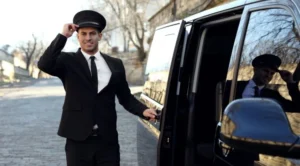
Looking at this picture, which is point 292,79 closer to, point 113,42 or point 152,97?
point 152,97

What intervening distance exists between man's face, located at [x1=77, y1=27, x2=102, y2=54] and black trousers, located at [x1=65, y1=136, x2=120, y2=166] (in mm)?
692

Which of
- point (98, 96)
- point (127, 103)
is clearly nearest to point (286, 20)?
point (98, 96)

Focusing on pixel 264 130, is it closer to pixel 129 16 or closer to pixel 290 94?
pixel 290 94

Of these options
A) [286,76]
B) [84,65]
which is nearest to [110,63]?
[84,65]

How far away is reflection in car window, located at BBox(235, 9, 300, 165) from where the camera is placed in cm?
190

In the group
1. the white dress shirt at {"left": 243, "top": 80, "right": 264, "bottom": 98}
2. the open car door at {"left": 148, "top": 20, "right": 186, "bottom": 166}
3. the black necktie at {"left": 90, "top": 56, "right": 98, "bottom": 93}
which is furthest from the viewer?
the black necktie at {"left": 90, "top": 56, "right": 98, "bottom": 93}

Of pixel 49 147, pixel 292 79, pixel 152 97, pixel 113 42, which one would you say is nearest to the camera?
pixel 292 79

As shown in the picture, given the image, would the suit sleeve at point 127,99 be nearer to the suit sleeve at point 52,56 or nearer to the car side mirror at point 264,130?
the suit sleeve at point 52,56

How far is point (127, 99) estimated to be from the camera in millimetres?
3773

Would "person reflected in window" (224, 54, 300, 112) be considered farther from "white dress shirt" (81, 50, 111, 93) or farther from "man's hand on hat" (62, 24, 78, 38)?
"man's hand on hat" (62, 24, 78, 38)

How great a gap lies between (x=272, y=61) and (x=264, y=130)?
2.11 feet

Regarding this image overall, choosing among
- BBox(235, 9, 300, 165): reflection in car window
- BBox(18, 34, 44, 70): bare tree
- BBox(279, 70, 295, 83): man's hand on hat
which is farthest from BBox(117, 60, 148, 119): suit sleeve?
BBox(18, 34, 44, 70): bare tree

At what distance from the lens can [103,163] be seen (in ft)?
11.1

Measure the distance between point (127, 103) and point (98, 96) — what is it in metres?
0.43
